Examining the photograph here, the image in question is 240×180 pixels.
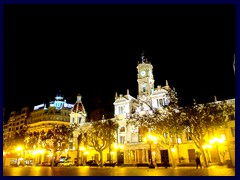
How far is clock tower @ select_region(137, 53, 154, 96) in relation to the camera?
59.7 meters

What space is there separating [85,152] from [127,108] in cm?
1564

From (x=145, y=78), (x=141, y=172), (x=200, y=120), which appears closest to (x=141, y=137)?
(x=145, y=78)

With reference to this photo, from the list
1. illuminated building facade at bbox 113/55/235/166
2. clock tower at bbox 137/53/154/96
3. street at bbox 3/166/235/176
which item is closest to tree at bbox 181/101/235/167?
street at bbox 3/166/235/176

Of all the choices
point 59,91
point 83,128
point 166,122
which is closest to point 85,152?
point 83,128

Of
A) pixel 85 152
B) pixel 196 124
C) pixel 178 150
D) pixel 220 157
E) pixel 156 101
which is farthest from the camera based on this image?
pixel 85 152

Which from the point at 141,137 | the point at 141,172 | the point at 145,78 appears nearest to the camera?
the point at 141,172

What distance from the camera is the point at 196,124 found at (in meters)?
32.3

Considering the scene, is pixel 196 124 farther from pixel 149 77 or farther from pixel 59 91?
pixel 59 91

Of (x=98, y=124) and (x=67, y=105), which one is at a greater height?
(x=67, y=105)

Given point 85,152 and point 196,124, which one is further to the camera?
point 85,152

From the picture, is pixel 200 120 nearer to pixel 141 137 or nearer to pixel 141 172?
pixel 141 172

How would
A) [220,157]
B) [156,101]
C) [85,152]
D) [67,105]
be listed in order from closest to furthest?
[220,157]
[156,101]
[85,152]
[67,105]

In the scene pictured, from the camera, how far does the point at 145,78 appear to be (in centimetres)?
6091

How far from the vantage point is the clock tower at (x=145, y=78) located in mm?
59728
